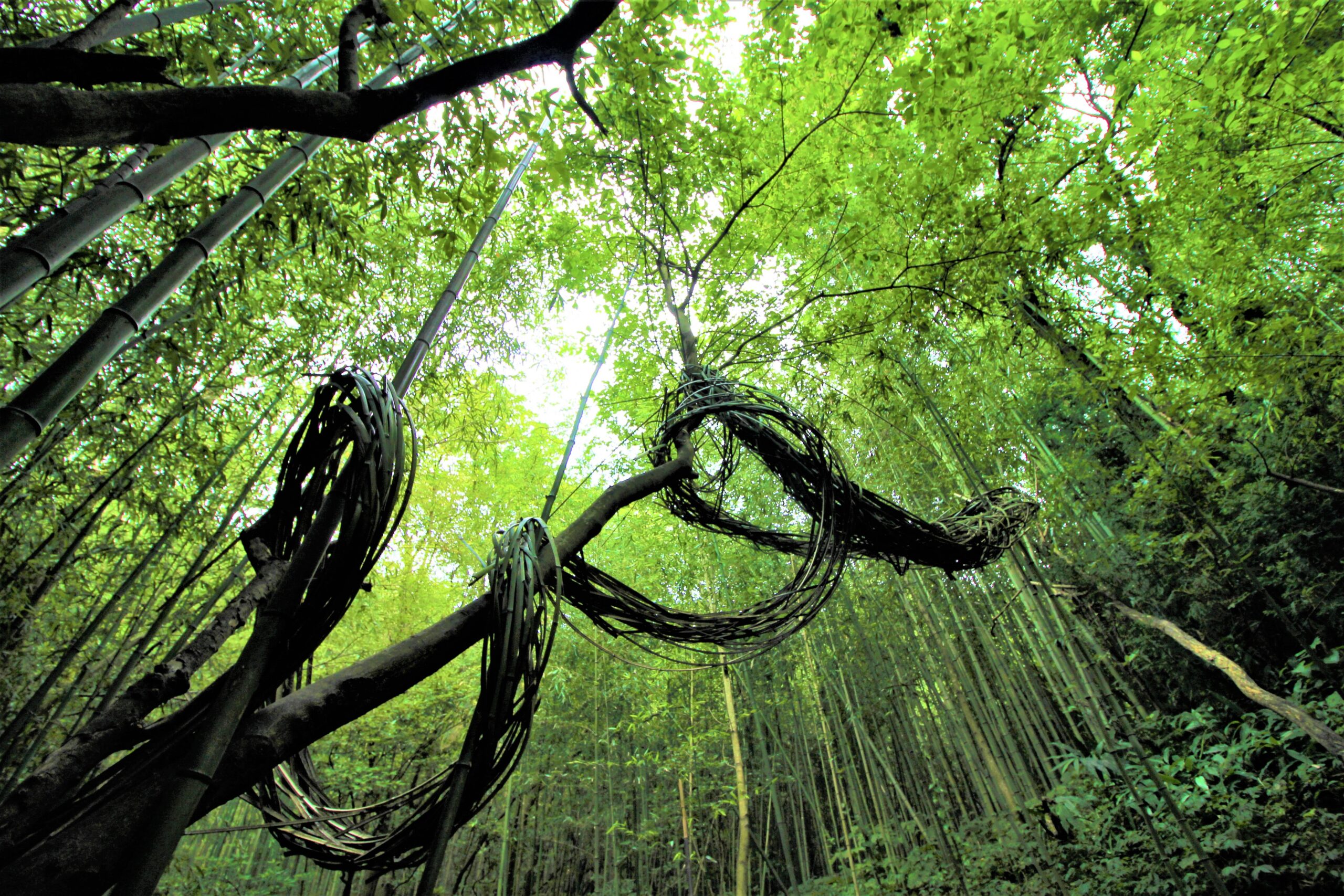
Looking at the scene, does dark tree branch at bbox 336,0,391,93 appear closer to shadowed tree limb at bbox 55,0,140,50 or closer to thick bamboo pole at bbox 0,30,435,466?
thick bamboo pole at bbox 0,30,435,466

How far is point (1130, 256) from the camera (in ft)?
9.84

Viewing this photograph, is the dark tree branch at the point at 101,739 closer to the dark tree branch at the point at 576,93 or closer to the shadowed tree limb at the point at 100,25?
the dark tree branch at the point at 576,93

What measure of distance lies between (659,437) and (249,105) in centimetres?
119

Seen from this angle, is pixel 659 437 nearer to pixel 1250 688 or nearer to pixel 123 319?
pixel 123 319

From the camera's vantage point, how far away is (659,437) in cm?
167

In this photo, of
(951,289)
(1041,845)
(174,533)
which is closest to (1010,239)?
(951,289)

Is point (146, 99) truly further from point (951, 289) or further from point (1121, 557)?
point (1121, 557)

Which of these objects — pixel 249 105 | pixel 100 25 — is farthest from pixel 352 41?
pixel 100 25

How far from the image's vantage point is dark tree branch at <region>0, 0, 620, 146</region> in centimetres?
52

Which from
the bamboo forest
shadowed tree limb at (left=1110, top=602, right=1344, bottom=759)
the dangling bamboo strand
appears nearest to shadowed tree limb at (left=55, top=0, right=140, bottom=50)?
the bamboo forest

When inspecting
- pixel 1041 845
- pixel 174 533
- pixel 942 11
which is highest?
pixel 942 11

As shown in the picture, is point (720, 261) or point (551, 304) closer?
point (720, 261)

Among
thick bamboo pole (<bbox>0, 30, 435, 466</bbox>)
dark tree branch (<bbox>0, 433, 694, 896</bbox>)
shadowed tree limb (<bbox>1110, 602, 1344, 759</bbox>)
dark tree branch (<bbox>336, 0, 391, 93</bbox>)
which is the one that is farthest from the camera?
shadowed tree limb (<bbox>1110, 602, 1344, 759</bbox>)

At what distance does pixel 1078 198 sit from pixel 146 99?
3110mm
